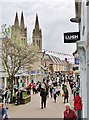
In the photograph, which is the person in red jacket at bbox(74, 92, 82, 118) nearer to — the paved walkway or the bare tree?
the paved walkway

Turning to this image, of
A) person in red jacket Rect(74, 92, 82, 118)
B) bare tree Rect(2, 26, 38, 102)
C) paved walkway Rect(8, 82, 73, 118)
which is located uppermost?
bare tree Rect(2, 26, 38, 102)

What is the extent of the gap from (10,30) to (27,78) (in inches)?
859

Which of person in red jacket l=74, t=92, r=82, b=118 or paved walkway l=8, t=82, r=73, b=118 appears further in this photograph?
paved walkway l=8, t=82, r=73, b=118

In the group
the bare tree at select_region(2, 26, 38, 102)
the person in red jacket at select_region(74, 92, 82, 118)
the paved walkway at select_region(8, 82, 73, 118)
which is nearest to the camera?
the person in red jacket at select_region(74, 92, 82, 118)

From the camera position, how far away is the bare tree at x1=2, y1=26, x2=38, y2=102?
25141 millimetres

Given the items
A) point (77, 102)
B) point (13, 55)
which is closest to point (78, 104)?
point (77, 102)

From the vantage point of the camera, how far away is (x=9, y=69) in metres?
25.5

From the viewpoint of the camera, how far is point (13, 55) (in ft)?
84.5

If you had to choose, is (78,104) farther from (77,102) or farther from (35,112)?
(35,112)

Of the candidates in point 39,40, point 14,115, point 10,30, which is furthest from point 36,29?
point 14,115

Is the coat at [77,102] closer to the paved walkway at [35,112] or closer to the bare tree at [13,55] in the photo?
the paved walkway at [35,112]

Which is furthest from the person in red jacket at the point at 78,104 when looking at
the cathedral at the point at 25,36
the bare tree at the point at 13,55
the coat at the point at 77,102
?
the cathedral at the point at 25,36

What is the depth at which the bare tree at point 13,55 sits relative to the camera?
25141 millimetres

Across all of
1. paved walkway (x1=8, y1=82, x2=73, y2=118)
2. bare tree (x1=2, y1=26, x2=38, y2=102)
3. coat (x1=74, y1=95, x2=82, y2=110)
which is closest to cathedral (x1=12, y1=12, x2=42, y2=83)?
bare tree (x1=2, y1=26, x2=38, y2=102)
